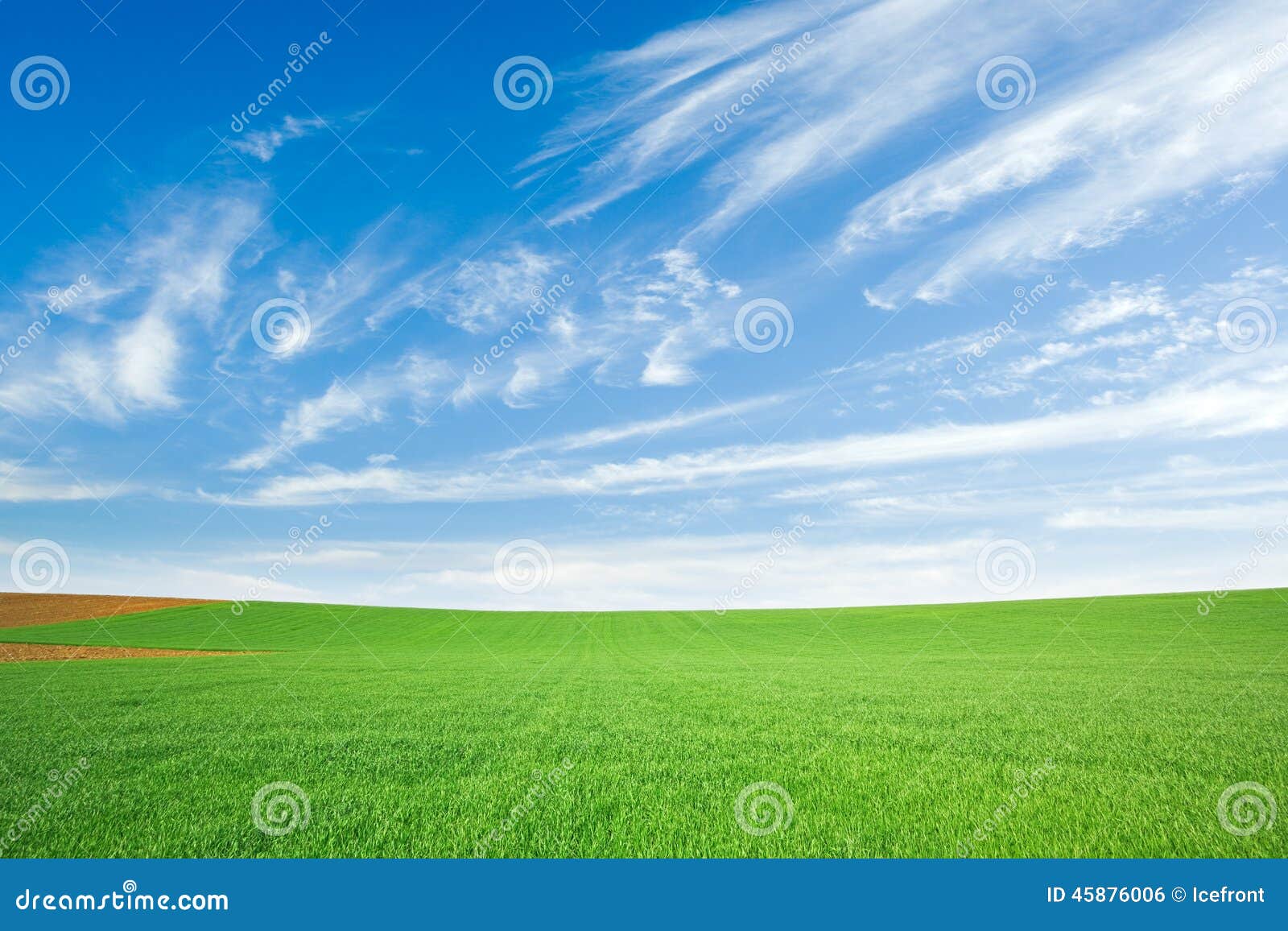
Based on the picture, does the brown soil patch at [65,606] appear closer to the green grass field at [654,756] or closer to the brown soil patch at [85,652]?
the brown soil patch at [85,652]

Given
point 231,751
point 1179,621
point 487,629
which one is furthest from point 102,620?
point 1179,621

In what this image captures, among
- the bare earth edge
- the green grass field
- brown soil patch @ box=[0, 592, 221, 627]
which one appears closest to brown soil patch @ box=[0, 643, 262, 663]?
the bare earth edge

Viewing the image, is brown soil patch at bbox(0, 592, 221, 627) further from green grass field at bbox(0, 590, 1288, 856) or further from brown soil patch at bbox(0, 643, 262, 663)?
green grass field at bbox(0, 590, 1288, 856)

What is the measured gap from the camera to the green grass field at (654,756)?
6.92 metres

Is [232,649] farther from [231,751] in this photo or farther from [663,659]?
[231,751]

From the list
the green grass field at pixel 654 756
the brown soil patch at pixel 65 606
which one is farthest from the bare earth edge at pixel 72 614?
the green grass field at pixel 654 756

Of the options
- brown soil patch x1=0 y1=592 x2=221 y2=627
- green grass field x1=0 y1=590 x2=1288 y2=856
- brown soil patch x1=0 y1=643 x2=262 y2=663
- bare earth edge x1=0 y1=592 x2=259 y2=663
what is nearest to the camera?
green grass field x1=0 y1=590 x2=1288 y2=856

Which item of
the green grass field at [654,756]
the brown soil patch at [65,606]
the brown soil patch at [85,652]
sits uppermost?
the brown soil patch at [65,606]

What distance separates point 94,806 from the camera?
8203 mm

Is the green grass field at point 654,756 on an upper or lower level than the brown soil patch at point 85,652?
lower

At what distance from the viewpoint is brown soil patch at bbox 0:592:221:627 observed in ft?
215

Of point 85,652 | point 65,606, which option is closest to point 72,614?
point 65,606

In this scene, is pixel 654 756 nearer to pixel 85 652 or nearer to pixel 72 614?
pixel 85 652

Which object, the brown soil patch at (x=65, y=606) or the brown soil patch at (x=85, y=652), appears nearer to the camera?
the brown soil patch at (x=85, y=652)
